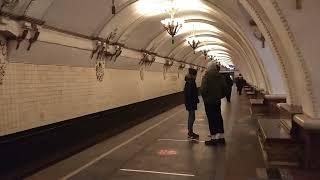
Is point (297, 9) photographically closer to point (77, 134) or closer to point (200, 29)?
point (77, 134)

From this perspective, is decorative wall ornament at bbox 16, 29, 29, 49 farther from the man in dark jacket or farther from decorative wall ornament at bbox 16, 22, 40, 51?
the man in dark jacket

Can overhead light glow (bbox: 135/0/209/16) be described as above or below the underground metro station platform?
above

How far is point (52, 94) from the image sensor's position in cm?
923

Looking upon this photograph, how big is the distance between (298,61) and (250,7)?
238cm

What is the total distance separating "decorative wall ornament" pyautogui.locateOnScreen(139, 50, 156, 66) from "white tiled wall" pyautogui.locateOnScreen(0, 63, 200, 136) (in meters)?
1.50

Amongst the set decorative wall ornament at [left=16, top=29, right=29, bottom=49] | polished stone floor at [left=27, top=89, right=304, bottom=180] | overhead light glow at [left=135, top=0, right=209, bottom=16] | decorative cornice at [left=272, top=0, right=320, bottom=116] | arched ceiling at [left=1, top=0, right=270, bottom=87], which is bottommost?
polished stone floor at [left=27, top=89, right=304, bottom=180]

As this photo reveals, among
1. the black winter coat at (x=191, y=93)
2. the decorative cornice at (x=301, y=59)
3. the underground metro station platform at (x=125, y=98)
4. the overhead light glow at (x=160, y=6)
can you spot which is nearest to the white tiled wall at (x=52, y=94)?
the underground metro station platform at (x=125, y=98)

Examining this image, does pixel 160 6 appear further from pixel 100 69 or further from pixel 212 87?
pixel 212 87

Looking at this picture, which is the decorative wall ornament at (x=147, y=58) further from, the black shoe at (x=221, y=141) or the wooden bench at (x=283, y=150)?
the wooden bench at (x=283, y=150)

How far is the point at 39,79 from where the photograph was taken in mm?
8641

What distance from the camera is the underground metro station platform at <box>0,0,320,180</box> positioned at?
15.8 feet

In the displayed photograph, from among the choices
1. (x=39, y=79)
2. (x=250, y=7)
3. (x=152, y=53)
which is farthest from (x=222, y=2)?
(x=152, y=53)

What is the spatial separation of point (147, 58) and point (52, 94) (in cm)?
811

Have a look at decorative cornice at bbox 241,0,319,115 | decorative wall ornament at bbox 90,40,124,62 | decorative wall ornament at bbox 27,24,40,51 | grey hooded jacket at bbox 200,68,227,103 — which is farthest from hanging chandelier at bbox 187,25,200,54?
decorative cornice at bbox 241,0,319,115
